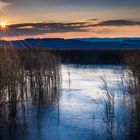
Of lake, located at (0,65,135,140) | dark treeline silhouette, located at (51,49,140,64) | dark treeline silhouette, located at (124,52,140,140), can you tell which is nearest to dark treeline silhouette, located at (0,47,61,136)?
lake, located at (0,65,135,140)

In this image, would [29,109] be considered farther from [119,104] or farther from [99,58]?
[99,58]

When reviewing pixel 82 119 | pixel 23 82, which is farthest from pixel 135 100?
pixel 23 82

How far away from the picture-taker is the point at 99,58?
1596 inches

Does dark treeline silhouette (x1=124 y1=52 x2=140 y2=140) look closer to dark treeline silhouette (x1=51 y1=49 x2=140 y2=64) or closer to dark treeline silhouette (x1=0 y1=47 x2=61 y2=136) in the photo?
dark treeline silhouette (x1=0 y1=47 x2=61 y2=136)

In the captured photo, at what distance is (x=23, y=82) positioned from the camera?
13711mm

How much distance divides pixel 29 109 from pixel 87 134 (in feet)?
11.9

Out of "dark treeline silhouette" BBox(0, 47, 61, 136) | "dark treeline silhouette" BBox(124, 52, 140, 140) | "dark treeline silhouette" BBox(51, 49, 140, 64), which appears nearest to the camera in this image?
"dark treeline silhouette" BBox(124, 52, 140, 140)

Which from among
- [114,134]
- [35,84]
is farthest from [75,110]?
[114,134]

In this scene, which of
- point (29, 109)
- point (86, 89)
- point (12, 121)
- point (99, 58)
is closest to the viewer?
point (12, 121)

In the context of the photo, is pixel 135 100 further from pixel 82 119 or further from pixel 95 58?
pixel 95 58

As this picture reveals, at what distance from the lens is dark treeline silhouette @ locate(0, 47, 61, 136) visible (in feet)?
35.2

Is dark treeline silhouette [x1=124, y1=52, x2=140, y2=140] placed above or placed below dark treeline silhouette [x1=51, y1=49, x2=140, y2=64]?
below

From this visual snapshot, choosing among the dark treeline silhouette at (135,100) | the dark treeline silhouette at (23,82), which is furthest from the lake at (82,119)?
the dark treeline silhouette at (23,82)

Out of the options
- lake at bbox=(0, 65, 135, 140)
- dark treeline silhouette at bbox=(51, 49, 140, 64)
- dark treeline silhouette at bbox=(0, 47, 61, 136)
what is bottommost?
lake at bbox=(0, 65, 135, 140)
